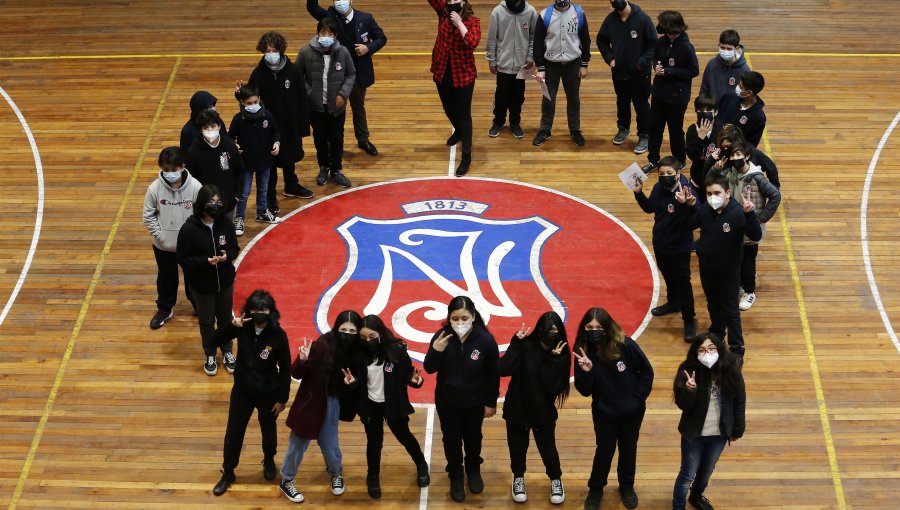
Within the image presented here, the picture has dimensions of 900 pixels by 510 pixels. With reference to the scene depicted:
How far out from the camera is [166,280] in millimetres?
11625

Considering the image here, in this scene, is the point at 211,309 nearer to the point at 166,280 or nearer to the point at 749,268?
the point at 166,280

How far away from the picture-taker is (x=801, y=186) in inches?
537

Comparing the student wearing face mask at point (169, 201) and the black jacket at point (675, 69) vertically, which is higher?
the black jacket at point (675, 69)

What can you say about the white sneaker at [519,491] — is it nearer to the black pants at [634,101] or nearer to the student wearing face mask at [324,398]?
the student wearing face mask at [324,398]

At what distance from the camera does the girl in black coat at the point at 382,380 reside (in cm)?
887

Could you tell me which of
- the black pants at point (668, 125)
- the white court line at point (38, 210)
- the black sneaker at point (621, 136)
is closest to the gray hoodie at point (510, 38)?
the black sneaker at point (621, 136)

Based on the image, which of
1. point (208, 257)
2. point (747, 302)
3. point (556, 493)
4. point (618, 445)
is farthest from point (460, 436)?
point (747, 302)

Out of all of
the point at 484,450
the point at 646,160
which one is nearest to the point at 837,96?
the point at 646,160

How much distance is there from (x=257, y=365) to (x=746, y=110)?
568 centimetres

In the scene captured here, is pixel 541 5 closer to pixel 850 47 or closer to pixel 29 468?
pixel 850 47

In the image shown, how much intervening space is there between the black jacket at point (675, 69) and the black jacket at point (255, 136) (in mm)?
4228

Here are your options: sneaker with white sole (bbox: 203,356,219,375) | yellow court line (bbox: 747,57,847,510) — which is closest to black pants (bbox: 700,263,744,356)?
yellow court line (bbox: 747,57,847,510)

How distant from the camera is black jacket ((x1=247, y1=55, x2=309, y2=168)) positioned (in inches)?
503

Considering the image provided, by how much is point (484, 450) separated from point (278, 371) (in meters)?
1.97
